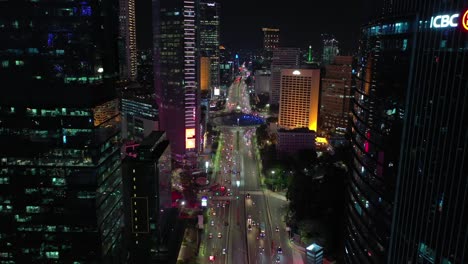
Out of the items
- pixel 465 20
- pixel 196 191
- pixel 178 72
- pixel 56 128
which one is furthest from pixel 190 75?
pixel 465 20

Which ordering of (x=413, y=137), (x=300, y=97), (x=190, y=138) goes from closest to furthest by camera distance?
1. (x=413, y=137)
2. (x=190, y=138)
3. (x=300, y=97)

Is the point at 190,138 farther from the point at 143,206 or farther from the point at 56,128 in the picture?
the point at 56,128

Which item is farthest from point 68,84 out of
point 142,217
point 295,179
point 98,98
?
point 295,179

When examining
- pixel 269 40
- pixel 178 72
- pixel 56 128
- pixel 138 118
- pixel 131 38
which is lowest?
pixel 138 118

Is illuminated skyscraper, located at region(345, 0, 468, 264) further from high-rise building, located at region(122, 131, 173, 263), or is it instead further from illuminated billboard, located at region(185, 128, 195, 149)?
illuminated billboard, located at region(185, 128, 195, 149)

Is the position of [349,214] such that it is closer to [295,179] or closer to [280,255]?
[280,255]
